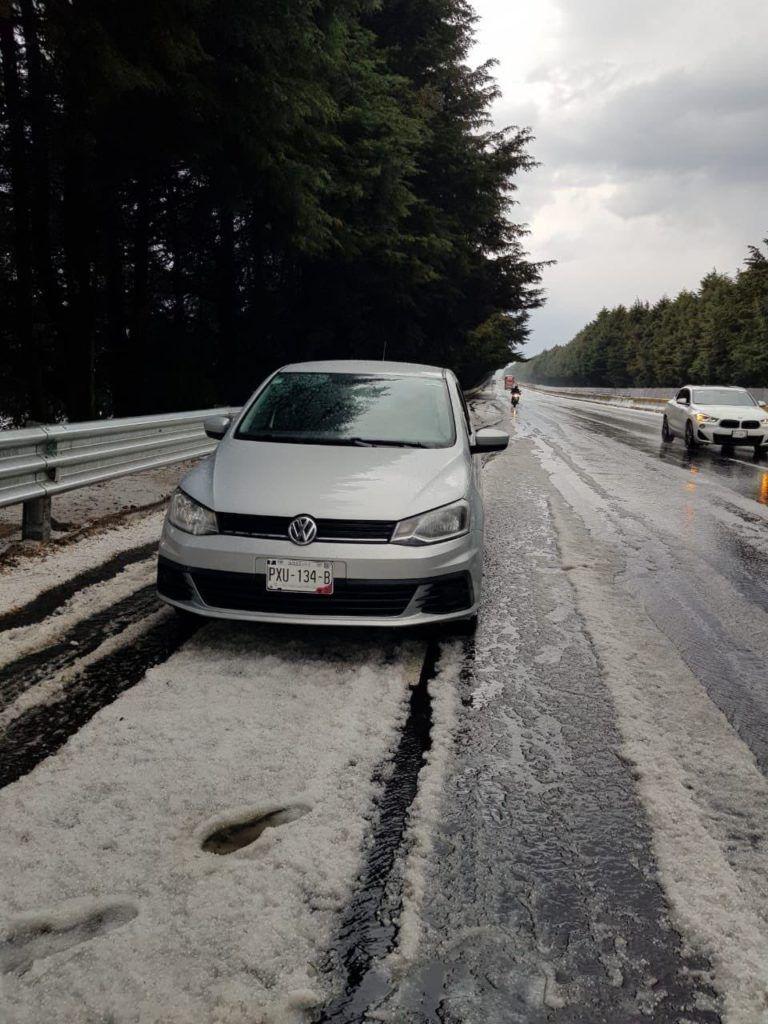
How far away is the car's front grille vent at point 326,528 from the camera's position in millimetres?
4234

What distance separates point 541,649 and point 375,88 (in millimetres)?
15071

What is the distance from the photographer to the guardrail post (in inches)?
261

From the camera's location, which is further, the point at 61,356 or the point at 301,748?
the point at 61,356

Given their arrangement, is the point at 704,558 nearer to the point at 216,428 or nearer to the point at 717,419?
the point at 216,428

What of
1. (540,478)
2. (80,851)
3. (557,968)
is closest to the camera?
(557,968)

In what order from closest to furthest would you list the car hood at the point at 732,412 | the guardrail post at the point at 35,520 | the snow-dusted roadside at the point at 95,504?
1. the guardrail post at the point at 35,520
2. the snow-dusted roadside at the point at 95,504
3. the car hood at the point at 732,412

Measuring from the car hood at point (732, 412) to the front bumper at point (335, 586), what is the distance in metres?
15.9

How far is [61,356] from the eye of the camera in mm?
18531

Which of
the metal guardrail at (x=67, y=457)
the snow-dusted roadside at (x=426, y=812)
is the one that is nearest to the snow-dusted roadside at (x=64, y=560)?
the metal guardrail at (x=67, y=457)

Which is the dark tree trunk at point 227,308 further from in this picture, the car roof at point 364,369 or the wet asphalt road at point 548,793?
the wet asphalt road at point 548,793

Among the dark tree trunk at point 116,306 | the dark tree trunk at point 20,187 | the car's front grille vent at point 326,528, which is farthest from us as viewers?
the dark tree trunk at point 116,306

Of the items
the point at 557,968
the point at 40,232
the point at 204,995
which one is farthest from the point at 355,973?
the point at 40,232

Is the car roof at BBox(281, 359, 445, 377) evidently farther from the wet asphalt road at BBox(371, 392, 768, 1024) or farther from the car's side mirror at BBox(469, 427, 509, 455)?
the wet asphalt road at BBox(371, 392, 768, 1024)

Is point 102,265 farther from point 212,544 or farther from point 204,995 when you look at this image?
point 204,995
